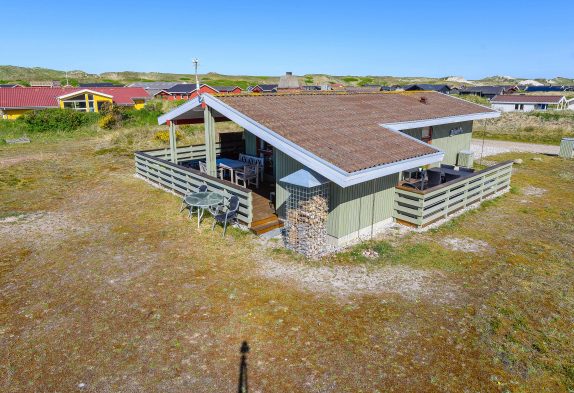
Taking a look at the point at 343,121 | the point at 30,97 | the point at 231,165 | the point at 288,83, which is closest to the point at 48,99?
the point at 30,97

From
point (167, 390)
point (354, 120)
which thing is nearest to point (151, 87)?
point (354, 120)

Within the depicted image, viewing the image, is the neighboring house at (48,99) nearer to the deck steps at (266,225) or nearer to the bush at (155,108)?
the bush at (155,108)

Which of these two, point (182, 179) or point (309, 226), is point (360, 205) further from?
point (182, 179)

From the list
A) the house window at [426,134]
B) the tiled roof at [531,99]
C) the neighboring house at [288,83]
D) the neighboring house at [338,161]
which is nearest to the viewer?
the neighboring house at [338,161]

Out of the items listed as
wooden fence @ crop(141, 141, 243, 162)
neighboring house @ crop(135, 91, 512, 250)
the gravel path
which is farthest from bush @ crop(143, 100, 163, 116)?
the gravel path

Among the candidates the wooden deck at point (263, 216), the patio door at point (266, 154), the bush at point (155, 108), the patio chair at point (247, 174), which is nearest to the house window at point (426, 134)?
the patio door at point (266, 154)

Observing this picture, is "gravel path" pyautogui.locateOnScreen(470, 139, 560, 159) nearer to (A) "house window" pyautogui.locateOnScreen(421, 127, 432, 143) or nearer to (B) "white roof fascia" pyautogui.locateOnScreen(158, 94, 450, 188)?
(A) "house window" pyautogui.locateOnScreen(421, 127, 432, 143)
